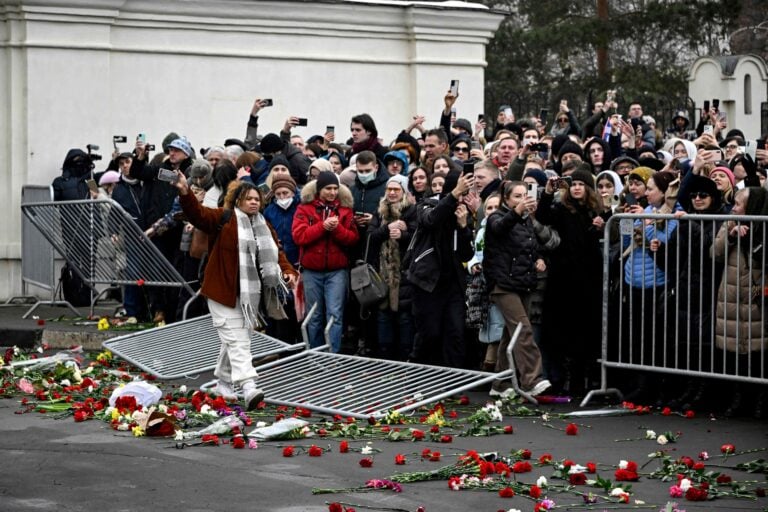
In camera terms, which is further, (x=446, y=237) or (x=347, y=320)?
(x=347, y=320)

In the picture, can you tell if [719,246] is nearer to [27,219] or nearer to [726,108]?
[27,219]

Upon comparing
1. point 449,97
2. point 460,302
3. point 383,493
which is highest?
point 449,97

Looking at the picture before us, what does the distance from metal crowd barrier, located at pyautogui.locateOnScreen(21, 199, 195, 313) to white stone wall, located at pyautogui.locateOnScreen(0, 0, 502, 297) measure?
213cm

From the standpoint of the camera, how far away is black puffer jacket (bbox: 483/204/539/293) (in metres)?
12.1

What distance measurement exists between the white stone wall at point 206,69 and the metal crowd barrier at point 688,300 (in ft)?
30.3

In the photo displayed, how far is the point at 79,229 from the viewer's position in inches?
660

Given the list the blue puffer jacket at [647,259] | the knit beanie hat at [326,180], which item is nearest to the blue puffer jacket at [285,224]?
the knit beanie hat at [326,180]

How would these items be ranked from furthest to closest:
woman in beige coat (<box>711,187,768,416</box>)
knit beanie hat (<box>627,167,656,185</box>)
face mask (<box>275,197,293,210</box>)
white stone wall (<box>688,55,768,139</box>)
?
white stone wall (<box>688,55,768,139</box>) < face mask (<box>275,197,293,210</box>) < knit beanie hat (<box>627,167,656,185</box>) < woman in beige coat (<box>711,187,768,416</box>)

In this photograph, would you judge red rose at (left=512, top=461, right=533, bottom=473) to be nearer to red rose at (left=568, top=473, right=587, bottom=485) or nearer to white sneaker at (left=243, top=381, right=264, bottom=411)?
red rose at (left=568, top=473, right=587, bottom=485)

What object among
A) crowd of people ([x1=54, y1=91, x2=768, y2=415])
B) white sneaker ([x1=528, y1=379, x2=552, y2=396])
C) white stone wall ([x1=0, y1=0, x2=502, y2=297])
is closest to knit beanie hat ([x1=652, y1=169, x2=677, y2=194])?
crowd of people ([x1=54, y1=91, x2=768, y2=415])

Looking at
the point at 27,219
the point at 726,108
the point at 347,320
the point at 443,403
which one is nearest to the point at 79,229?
the point at 27,219

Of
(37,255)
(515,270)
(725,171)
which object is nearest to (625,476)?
(515,270)

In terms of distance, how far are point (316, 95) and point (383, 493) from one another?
13249mm

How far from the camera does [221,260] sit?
479 inches
